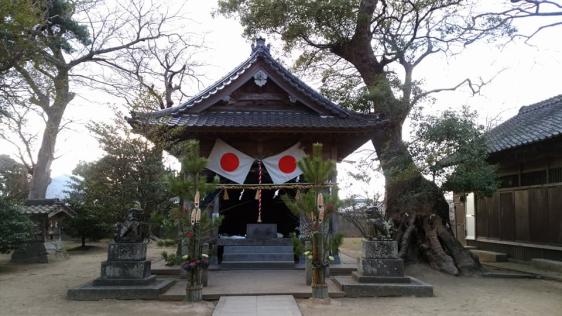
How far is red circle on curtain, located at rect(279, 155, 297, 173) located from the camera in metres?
12.7

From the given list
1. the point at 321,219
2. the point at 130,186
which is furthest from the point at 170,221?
the point at 321,219

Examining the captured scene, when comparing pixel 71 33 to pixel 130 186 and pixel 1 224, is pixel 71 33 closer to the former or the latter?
pixel 1 224

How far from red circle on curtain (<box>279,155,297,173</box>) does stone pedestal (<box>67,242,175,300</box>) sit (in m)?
4.51

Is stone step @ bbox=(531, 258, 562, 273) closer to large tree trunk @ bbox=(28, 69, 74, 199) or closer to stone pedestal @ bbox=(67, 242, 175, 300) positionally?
stone pedestal @ bbox=(67, 242, 175, 300)

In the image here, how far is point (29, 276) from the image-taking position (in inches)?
507

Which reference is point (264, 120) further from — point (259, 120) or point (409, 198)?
→ point (409, 198)

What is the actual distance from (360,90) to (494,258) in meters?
7.63

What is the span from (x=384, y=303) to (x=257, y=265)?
4556mm

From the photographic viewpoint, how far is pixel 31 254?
16.4 m

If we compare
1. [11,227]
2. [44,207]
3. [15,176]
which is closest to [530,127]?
[11,227]

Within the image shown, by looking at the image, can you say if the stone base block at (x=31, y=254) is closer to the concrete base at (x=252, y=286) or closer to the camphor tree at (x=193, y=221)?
the concrete base at (x=252, y=286)

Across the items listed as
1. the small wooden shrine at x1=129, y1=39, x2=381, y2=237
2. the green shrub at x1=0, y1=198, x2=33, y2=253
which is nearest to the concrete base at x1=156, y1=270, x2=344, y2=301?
the small wooden shrine at x1=129, y1=39, x2=381, y2=237

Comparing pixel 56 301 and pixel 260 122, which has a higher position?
pixel 260 122

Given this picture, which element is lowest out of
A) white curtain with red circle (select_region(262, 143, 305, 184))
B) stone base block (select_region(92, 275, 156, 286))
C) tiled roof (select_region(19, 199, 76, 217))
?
stone base block (select_region(92, 275, 156, 286))
